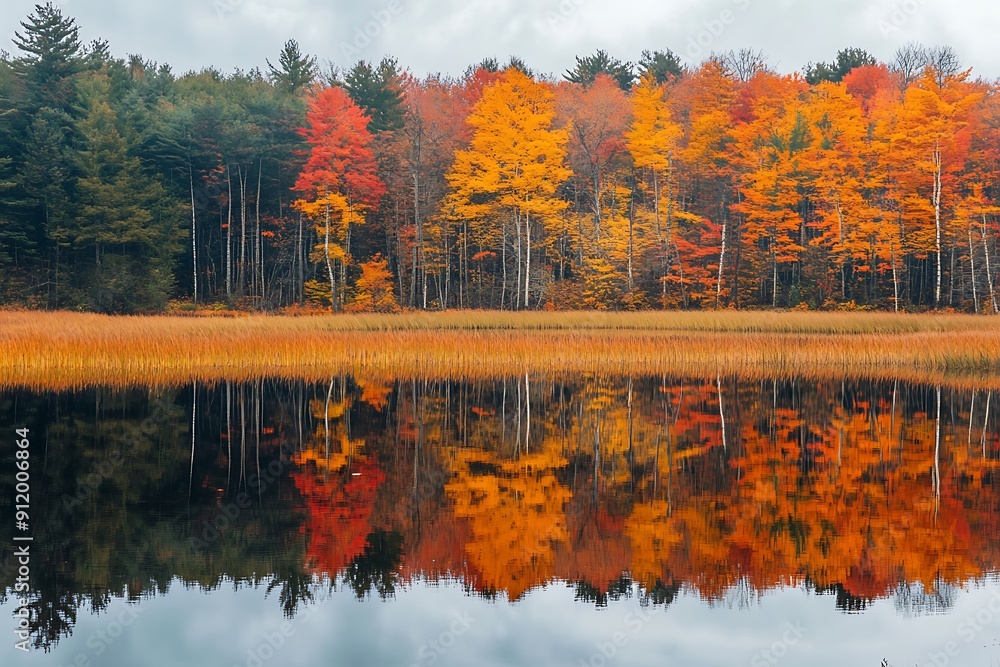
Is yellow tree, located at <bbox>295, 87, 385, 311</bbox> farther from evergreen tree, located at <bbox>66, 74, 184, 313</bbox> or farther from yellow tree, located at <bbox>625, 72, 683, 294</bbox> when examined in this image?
yellow tree, located at <bbox>625, 72, 683, 294</bbox>

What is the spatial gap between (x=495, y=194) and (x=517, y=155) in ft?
11.8

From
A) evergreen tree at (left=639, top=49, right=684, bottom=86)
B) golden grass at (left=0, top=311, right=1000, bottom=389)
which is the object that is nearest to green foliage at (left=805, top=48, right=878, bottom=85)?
Answer: evergreen tree at (left=639, top=49, right=684, bottom=86)

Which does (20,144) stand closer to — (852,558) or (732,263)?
(732,263)

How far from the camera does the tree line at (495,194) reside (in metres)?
44.2

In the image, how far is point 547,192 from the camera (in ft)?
154

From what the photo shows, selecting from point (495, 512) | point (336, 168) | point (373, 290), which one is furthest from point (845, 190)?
point (495, 512)

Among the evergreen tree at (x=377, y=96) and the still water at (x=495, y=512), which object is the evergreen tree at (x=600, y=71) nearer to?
the evergreen tree at (x=377, y=96)

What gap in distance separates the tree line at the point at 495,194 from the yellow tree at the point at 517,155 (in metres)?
0.12

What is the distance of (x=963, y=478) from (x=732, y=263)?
3753cm

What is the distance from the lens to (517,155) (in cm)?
4597

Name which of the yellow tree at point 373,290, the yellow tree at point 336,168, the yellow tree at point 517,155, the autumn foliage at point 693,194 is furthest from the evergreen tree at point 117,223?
the yellow tree at point 517,155

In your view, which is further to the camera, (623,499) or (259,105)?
(259,105)

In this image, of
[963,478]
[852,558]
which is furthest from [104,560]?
[963,478]

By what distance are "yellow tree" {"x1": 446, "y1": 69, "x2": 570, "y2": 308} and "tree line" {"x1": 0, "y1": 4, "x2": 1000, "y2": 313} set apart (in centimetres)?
12
